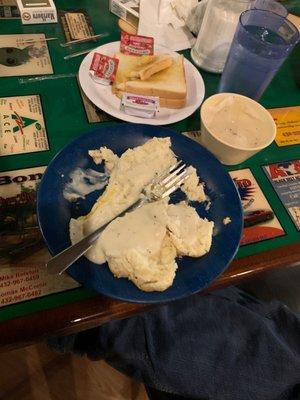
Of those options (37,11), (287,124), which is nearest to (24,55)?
(37,11)

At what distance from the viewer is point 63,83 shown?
752mm

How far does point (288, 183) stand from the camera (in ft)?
2.34

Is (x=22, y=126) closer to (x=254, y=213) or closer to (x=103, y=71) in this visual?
(x=103, y=71)

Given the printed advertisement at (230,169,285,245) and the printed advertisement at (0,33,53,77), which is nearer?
the printed advertisement at (230,169,285,245)

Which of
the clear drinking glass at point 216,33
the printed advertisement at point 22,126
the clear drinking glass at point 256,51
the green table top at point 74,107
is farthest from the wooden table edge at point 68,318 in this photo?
the clear drinking glass at point 216,33

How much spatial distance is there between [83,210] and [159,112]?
0.31 m

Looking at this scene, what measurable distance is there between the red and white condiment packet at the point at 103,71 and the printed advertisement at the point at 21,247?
0.28 meters

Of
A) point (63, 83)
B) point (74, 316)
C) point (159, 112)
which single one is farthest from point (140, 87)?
point (74, 316)

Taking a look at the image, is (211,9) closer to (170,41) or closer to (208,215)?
(170,41)

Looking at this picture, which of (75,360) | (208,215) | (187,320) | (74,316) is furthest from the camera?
(75,360)

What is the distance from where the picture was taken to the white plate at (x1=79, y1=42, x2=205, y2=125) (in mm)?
701

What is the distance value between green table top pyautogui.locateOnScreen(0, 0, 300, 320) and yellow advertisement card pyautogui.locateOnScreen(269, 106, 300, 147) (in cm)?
2

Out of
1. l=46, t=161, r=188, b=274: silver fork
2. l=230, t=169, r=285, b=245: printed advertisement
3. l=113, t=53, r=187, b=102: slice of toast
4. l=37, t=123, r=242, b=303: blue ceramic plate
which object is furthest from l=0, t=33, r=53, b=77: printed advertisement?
l=230, t=169, r=285, b=245: printed advertisement

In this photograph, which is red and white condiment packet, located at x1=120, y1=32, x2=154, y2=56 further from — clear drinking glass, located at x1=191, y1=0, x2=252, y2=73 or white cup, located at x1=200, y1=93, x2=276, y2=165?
white cup, located at x1=200, y1=93, x2=276, y2=165
